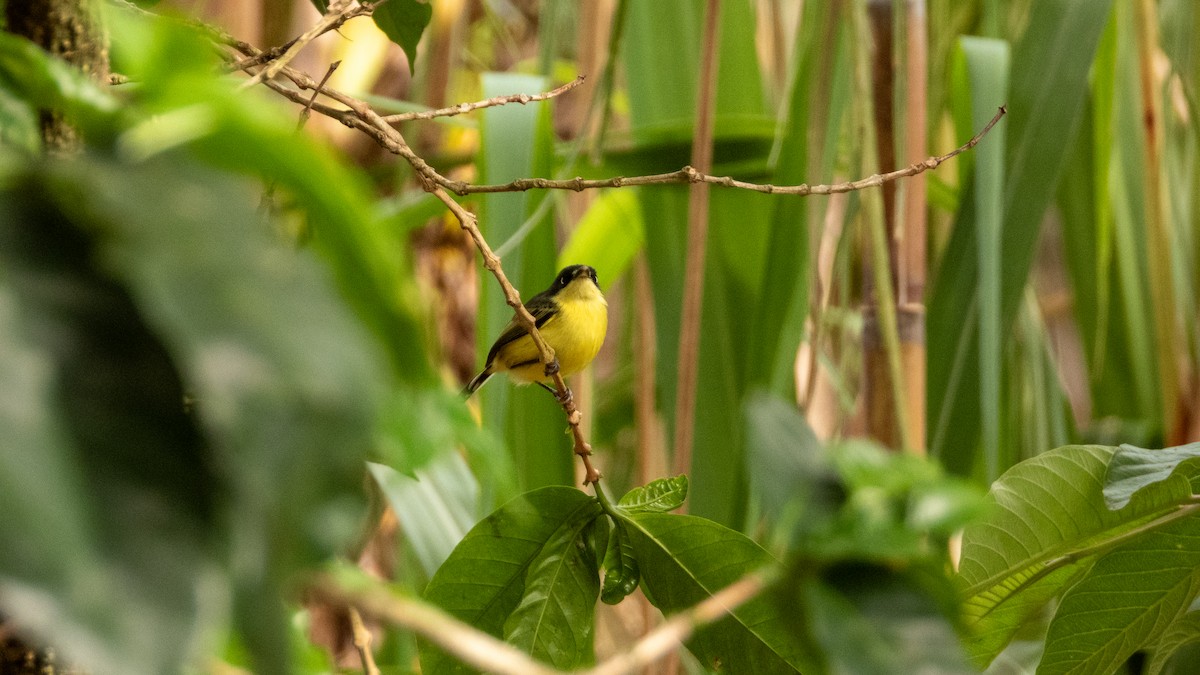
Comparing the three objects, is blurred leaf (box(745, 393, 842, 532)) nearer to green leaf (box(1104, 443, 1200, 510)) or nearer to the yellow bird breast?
green leaf (box(1104, 443, 1200, 510))

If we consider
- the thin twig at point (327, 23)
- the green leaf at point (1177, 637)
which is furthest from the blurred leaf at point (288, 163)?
the green leaf at point (1177, 637)

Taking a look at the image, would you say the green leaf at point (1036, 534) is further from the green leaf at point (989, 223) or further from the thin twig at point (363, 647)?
the thin twig at point (363, 647)

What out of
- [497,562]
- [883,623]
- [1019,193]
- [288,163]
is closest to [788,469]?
[883,623]

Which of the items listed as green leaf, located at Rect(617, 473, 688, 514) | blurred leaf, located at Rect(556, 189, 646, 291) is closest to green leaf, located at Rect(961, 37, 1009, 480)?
green leaf, located at Rect(617, 473, 688, 514)

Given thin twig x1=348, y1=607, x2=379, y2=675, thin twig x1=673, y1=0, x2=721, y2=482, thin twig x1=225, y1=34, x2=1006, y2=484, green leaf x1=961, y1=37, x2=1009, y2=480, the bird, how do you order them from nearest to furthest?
1. thin twig x1=348, y1=607, x2=379, y2=675
2. thin twig x1=225, y1=34, x2=1006, y2=484
3. green leaf x1=961, y1=37, x2=1009, y2=480
4. thin twig x1=673, y1=0, x2=721, y2=482
5. the bird

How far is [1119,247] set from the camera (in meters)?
1.75

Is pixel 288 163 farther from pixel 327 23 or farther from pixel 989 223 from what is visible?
pixel 989 223

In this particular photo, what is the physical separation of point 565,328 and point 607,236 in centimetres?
25

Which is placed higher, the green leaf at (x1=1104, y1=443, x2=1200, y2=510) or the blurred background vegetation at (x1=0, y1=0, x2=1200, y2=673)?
the blurred background vegetation at (x1=0, y1=0, x2=1200, y2=673)

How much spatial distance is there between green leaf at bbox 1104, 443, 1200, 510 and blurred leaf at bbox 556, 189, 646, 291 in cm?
113

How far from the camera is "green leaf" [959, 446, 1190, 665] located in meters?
0.82

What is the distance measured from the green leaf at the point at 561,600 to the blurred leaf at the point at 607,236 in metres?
1.16

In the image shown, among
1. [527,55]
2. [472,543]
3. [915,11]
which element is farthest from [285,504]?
[527,55]

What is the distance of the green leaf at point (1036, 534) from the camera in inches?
32.1
